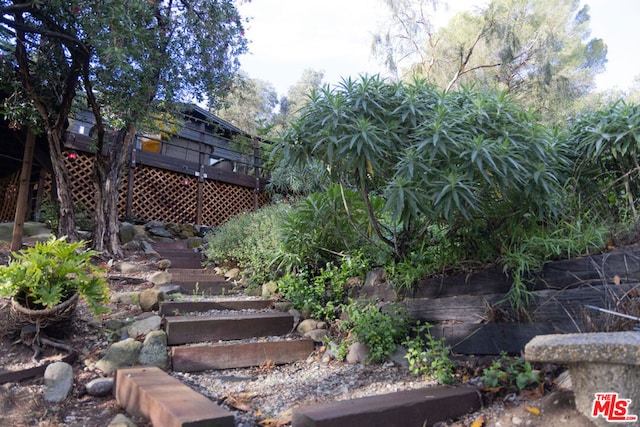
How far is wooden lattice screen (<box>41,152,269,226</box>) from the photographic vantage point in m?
7.95

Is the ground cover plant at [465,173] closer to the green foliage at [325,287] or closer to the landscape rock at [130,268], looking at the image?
the green foliage at [325,287]

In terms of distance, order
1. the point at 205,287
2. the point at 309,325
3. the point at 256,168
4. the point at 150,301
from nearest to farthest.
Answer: the point at 309,325 < the point at 150,301 < the point at 205,287 < the point at 256,168

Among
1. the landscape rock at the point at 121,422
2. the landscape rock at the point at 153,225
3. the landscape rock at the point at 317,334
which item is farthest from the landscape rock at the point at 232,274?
the landscape rock at the point at 153,225

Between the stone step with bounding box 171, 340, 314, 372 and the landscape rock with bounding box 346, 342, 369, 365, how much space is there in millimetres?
441

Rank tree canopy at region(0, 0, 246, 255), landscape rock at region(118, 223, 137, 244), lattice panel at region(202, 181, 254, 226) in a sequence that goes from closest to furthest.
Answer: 1. tree canopy at region(0, 0, 246, 255)
2. landscape rock at region(118, 223, 137, 244)
3. lattice panel at region(202, 181, 254, 226)

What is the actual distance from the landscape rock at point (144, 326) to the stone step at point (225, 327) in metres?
0.10

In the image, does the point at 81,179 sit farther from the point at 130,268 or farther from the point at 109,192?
the point at 130,268

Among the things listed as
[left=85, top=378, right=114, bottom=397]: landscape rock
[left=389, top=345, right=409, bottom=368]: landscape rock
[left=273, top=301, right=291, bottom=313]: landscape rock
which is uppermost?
[left=273, top=301, right=291, bottom=313]: landscape rock

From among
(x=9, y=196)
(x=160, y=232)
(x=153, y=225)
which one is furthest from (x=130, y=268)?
(x=9, y=196)

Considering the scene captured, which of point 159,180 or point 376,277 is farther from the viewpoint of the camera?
point 159,180

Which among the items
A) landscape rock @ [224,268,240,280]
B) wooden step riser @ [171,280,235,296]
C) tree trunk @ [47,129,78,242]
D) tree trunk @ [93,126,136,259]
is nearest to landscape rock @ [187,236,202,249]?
tree trunk @ [93,126,136,259]

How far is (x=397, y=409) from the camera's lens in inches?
76.8

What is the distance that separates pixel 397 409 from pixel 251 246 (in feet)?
11.8

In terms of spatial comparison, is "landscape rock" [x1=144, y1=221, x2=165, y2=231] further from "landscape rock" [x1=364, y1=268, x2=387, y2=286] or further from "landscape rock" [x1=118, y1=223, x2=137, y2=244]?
"landscape rock" [x1=364, y1=268, x2=387, y2=286]
